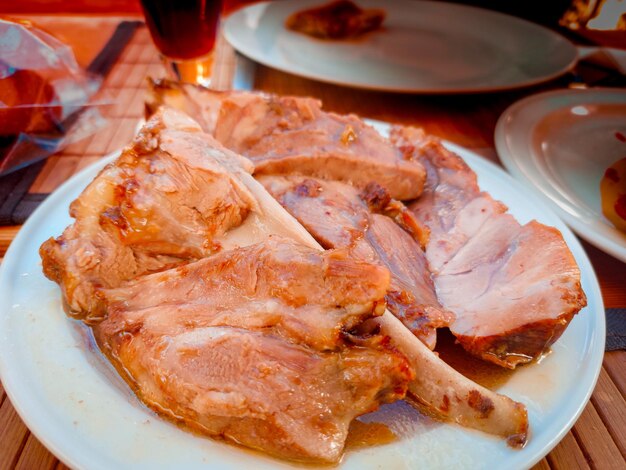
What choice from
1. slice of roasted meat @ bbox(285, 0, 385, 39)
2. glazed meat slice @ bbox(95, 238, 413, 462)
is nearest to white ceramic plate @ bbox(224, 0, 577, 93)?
slice of roasted meat @ bbox(285, 0, 385, 39)

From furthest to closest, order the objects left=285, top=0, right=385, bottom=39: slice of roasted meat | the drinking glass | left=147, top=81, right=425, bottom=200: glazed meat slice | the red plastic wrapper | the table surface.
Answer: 1. left=285, top=0, right=385, bottom=39: slice of roasted meat
2. the drinking glass
3. the red plastic wrapper
4. left=147, top=81, right=425, bottom=200: glazed meat slice
5. the table surface

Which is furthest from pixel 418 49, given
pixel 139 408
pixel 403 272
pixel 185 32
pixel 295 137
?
pixel 139 408

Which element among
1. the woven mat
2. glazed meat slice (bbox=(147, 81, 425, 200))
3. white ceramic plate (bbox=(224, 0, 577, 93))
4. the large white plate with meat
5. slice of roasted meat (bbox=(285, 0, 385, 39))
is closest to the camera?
the large white plate with meat

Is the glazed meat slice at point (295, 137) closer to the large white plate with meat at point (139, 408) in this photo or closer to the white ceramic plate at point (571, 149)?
the white ceramic plate at point (571, 149)

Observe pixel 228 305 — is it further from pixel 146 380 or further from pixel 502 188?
pixel 502 188

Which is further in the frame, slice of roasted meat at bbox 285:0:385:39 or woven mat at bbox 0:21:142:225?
slice of roasted meat at bbox 285:0:385:39

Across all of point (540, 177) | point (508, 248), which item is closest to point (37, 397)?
point (508, 248)

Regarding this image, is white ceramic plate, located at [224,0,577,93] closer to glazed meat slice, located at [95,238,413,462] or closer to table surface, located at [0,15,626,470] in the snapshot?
table surface, located at [0,15,626,470]

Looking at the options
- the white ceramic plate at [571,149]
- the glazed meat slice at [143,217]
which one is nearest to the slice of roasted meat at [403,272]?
the glazed meat slice at [143,217]
